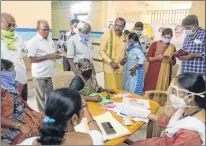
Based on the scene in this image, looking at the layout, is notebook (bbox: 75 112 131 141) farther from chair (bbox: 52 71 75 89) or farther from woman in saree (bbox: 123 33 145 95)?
woman in saree (bbox: 123 33 145 95)

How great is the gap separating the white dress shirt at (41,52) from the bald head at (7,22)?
26 cm

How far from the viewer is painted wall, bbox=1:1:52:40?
288 cm

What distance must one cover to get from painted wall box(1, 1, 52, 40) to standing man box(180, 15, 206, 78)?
213 cm

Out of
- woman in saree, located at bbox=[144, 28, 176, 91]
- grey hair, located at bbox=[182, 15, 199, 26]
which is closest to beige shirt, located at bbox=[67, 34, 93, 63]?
woman in saree, located at bbox=[144, 28, 176, 91]

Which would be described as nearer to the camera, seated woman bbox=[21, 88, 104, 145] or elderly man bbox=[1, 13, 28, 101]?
seated woman bbox=[21, 88, 104, 145]

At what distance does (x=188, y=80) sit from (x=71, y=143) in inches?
26.5

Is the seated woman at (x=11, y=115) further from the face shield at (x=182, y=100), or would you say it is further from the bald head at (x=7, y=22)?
the face shield at (x=182, y=100)

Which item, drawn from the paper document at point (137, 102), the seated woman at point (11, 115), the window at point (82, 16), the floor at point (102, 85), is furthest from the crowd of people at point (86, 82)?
the window at point (82, 16)

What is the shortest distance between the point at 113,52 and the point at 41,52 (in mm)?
866

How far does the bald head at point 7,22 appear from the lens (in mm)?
1930

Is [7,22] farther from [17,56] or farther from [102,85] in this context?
[102,85]

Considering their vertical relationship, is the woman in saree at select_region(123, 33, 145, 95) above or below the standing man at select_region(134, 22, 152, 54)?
below

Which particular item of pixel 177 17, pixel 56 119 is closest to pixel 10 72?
pixel 56 119

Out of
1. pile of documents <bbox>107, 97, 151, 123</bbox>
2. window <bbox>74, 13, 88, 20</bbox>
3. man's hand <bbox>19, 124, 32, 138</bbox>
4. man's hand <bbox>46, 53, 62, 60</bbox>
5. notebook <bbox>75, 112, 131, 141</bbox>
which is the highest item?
window <bbox>74, 13, 88, 20</bbox>
